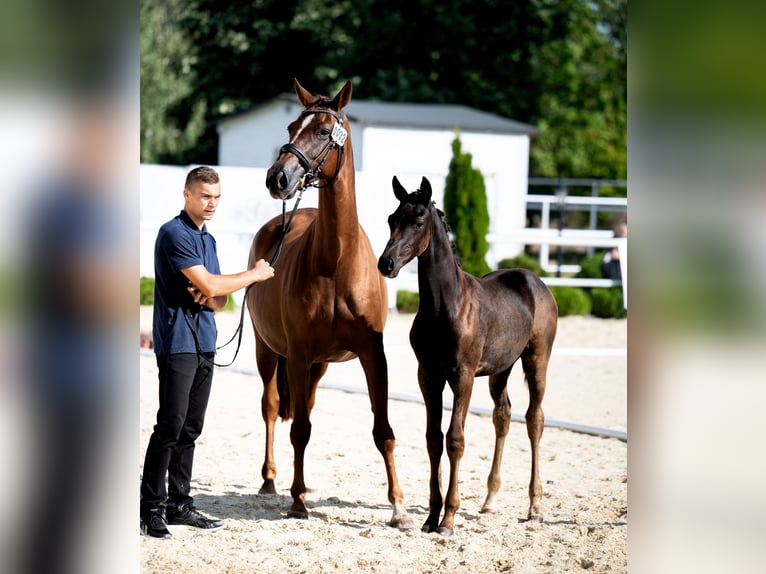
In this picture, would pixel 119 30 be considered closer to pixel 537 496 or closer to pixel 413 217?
pixel 413 217

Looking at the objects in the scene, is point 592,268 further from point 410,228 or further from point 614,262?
point 410,228

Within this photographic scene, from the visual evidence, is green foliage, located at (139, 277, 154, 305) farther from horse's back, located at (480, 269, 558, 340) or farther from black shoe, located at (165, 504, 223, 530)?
horse's back, located at (480, 269, 558, 340)

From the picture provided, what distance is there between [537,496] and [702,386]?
280 cm

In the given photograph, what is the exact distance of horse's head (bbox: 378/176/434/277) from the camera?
466 centimetres

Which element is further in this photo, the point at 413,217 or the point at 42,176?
the point at 413,217

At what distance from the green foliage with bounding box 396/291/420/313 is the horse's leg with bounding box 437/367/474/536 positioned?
1091 cm

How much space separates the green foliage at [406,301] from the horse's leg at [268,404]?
9.60 metres

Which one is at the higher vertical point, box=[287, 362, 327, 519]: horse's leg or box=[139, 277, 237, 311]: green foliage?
box=[139, 277, 237, 311]: green foliage

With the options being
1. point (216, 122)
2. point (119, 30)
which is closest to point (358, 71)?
point (216, 122)

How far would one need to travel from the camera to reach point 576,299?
16.1 metres

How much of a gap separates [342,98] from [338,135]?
0.20 m

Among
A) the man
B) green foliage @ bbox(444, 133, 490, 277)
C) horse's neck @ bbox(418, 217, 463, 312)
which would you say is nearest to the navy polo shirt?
the man

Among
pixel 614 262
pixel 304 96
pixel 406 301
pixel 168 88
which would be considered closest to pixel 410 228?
pixel 304 96

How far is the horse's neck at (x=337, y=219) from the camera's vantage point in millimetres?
5027
